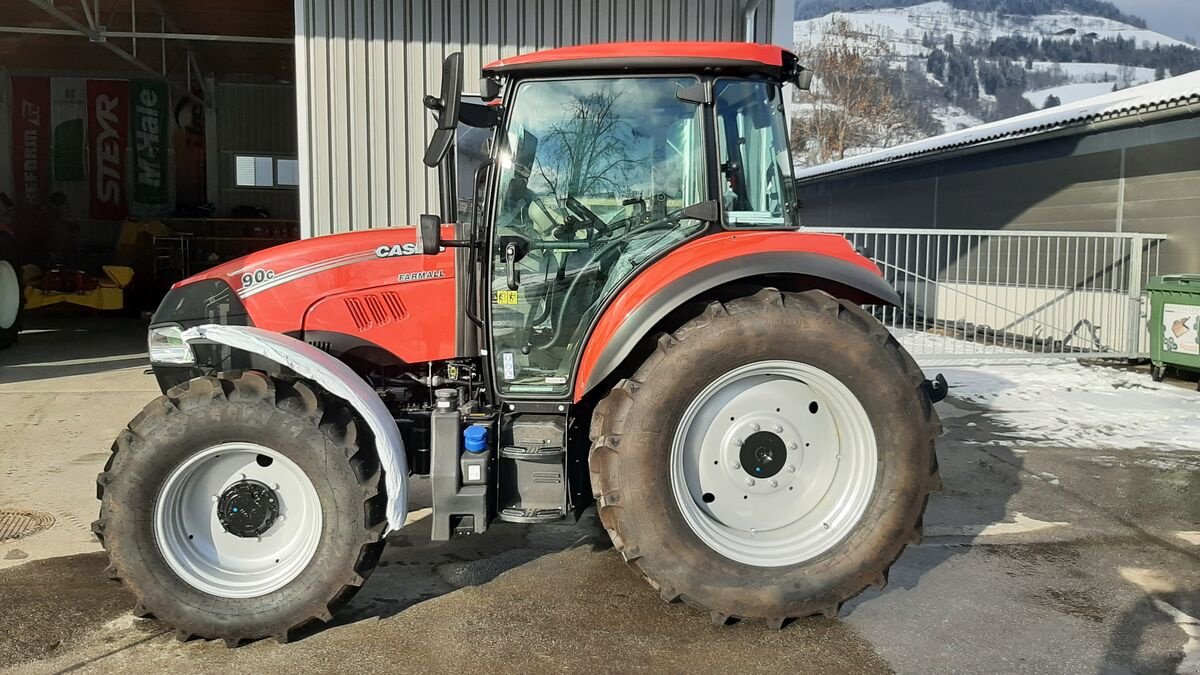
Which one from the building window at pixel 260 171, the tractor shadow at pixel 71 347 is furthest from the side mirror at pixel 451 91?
the building window at pixel 260 171

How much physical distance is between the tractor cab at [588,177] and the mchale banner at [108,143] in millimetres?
17055

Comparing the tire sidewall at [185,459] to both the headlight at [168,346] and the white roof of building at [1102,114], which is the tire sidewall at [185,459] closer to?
the headlight at [168,346]

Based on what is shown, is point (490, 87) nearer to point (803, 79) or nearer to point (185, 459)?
point (803, 79)

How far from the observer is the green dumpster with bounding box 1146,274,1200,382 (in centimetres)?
865

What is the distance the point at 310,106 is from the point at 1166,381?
8.99 meters

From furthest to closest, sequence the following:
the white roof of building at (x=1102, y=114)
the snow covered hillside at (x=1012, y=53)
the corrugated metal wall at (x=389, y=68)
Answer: the snow covered hillside at (x=1012, y=53), the white roof of building at (x=1102, y=114), the corrugated metal wall at (x=389, y=68)

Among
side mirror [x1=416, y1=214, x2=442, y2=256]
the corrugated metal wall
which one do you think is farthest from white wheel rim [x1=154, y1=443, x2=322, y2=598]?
the corrugated metal wall

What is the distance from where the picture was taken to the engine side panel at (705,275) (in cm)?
339

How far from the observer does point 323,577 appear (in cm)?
327

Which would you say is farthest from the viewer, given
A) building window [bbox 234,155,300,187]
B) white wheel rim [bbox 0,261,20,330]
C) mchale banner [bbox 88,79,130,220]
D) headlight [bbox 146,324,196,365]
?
building window [bbox 234,155,300,187]

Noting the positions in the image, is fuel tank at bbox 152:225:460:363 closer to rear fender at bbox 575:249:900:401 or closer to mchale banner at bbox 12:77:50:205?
rear fender at bbox 575:249:900:401

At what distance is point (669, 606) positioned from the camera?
3723 millimetres

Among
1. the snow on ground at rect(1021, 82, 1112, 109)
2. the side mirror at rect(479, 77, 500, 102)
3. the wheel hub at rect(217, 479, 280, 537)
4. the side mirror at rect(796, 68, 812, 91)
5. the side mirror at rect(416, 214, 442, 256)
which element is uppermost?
the snow on ground at rect(1021, 82, 1112, 109)

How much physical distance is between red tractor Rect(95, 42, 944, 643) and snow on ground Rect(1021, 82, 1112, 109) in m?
98.2
